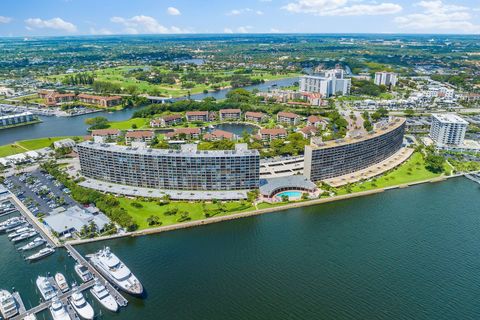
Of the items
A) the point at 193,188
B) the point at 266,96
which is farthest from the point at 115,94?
the point at 193,188

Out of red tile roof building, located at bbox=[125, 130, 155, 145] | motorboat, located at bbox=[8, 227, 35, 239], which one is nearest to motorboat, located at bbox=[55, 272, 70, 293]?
motorboat, located at bbox=[8, 227, 35, 239]

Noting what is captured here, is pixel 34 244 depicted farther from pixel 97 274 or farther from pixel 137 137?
pixel 137 137

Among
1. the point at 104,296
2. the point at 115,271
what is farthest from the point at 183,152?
the point at 104,296

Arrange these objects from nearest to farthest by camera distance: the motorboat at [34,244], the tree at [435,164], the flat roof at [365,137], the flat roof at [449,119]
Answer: the motorboat at [34,244]
the flat roof at [365,137]
the tree at [435,164]
the flat roof at [449,119]

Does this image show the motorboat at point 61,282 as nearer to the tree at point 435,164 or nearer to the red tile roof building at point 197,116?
the tree at point 435,164

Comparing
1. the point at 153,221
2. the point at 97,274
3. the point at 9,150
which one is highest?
the point at 153,221

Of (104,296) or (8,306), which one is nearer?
(8,306)

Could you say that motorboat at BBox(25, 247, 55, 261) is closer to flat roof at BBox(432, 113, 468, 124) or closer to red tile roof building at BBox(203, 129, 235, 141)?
red tile roof building at BBox(203, 129, 235, 141)

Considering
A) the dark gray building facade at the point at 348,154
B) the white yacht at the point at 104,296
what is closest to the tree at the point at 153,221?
the white yacht at the point at 104,296
